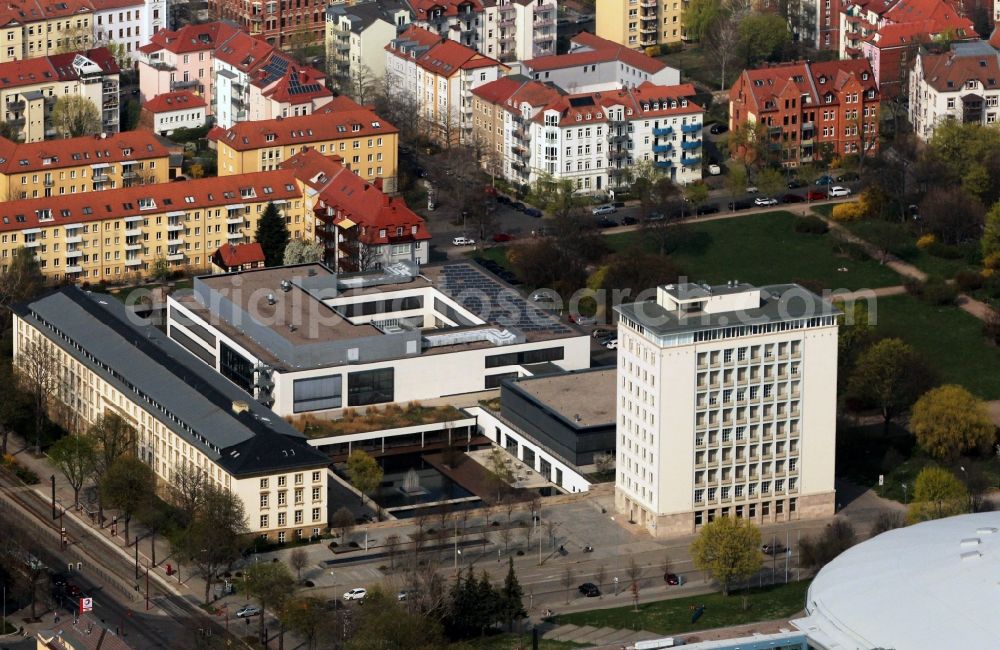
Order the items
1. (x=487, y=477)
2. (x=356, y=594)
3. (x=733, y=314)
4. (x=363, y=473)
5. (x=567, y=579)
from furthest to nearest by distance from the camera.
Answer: (x=487, y=477), (x=363, y=473), (x=733, y=314), (x=567, y=579), (x=356, y=594)

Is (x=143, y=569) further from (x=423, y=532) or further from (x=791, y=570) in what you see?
(x=791, y=570)

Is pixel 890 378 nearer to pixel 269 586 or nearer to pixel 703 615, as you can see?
pixel 703 615

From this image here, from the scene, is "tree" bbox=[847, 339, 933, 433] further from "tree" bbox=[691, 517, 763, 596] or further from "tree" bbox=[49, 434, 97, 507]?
"tree" bbox=[49, 434, 97, 507]

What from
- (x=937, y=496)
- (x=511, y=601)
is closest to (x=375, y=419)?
(x=511, y=601)

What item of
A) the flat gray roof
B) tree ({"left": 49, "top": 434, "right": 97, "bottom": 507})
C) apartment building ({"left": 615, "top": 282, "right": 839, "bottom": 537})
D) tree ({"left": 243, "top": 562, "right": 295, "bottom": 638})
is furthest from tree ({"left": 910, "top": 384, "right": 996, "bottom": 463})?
tree ({"left": 49, "top": 434, "right": 97, "bottom": 507})

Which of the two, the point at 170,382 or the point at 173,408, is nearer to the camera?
the point at 173,408

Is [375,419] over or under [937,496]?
under

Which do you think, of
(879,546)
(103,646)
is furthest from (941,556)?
(103,646)

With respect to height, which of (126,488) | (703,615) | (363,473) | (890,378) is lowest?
(703,615)
